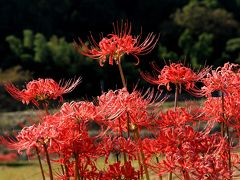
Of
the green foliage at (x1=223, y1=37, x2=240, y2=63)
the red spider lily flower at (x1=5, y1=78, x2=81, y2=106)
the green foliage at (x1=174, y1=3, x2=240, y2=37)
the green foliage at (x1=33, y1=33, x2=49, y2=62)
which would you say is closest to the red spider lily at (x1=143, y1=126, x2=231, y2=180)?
the red spider lily flower at (x1=5, y1=78, x2=81, y2=106)

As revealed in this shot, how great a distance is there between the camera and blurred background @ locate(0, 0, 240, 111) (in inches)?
959

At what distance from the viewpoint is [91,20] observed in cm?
3122

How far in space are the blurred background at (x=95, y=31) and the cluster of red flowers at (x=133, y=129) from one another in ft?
64.0

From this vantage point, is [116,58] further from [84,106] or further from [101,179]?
[101,179]

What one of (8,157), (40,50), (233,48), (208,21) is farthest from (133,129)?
(208,21)

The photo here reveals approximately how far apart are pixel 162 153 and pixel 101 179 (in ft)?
0.89

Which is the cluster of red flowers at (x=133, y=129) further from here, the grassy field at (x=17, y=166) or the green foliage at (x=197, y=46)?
the green foliage at (x=197, y=46)

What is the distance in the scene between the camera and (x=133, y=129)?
2.26m

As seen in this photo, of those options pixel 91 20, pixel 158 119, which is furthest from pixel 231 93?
pixel 91 20

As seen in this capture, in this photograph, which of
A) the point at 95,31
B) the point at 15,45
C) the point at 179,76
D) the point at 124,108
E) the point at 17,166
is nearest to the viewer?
the point at 124,108

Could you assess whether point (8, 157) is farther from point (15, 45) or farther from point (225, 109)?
point (15, 45)

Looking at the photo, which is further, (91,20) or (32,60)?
(91,20)

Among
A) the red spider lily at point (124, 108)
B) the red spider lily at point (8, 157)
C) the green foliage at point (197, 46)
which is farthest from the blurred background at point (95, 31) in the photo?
the red spider lily at point (124, 108)

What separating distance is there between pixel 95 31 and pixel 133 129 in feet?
95.3
